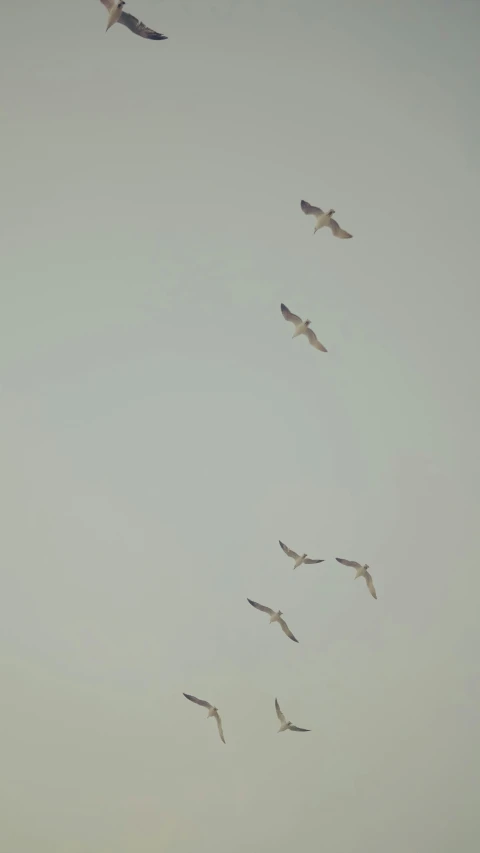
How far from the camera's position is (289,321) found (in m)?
2.54

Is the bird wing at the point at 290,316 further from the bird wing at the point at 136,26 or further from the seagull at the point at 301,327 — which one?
the bird wing at the point at 136,26

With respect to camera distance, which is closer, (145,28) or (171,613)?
(145,28)

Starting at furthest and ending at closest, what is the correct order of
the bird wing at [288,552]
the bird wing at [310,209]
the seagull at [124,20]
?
the bird wing at [288,552]
the bird wing at [310,209]
the seagull at [124,20]

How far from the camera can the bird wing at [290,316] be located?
99.2 inches

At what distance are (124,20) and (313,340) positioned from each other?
3.62 feet

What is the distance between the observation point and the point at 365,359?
2596 millimetres

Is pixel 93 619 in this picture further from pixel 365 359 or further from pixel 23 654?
pixel 365 359

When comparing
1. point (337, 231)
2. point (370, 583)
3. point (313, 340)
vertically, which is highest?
point (337, 231)

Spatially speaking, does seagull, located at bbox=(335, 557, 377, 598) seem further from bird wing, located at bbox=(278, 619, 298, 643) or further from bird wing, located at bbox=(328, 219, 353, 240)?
bird wing, located at bbox=(328, 219, 353, 240)

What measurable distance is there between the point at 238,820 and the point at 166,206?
2201 millimetres

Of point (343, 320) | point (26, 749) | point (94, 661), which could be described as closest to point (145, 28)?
point (343, 320)

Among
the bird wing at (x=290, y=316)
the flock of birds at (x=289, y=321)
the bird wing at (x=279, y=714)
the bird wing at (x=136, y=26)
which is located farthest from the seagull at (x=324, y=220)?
the bird wing at (x=279, y=714)

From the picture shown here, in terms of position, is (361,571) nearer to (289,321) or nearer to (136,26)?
(289,321)

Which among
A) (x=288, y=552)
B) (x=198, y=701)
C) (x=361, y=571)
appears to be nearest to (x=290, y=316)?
(x=288, y=552)
